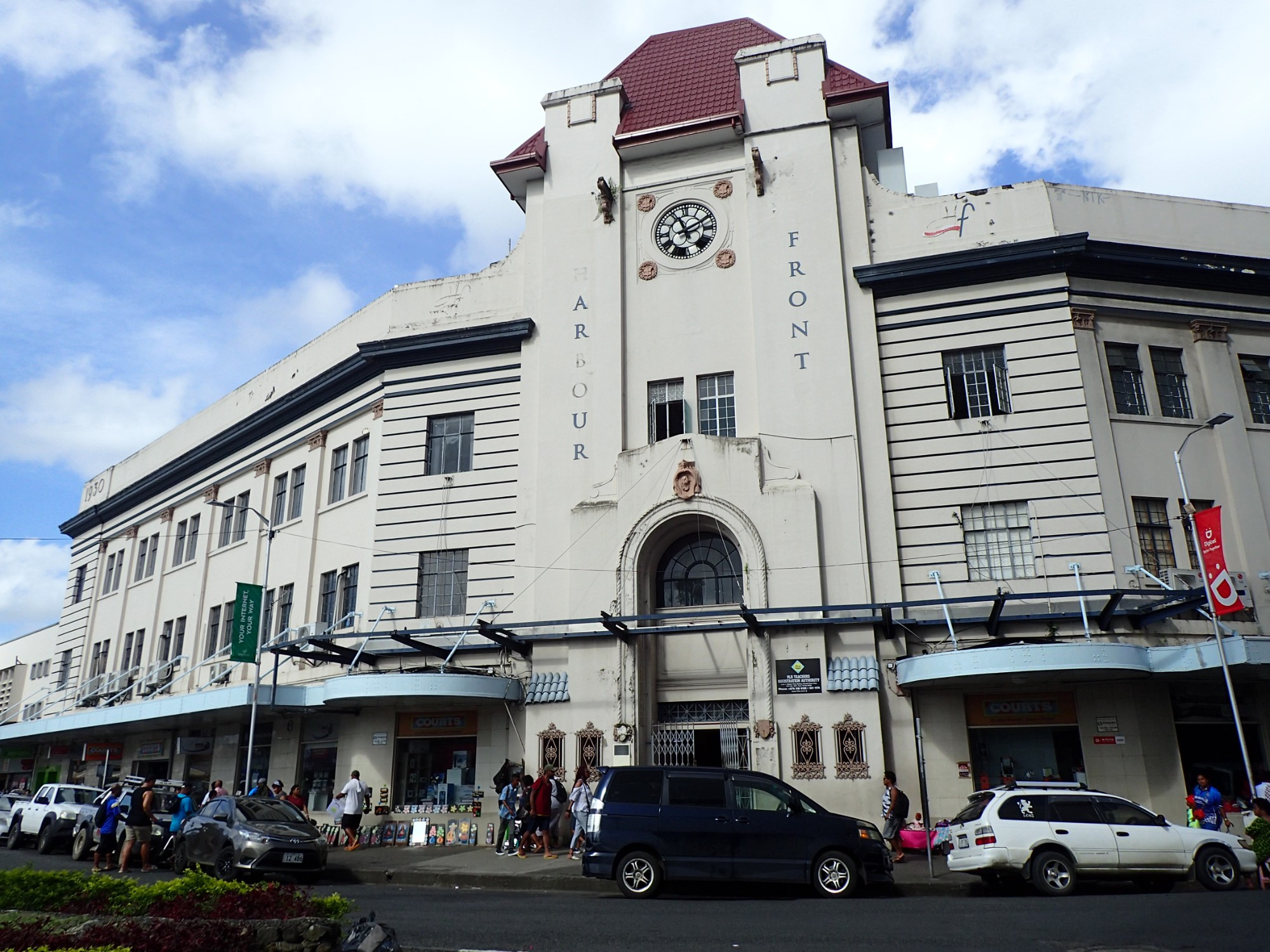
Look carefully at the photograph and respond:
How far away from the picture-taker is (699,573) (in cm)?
2528

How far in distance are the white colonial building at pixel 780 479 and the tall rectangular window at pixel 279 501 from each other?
88.4 inches

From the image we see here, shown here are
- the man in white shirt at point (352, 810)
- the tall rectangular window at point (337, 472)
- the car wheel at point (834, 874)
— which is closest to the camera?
the car wheel at point (834, 874)

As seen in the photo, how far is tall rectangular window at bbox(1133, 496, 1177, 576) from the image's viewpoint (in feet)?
74.6

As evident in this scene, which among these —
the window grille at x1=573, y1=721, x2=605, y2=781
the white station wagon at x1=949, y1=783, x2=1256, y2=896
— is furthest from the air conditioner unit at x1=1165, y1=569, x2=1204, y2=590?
the window grille at x1=573, y1=721, x2=605, y2=781

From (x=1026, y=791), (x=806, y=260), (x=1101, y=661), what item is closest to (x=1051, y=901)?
(x=1026, y=791)

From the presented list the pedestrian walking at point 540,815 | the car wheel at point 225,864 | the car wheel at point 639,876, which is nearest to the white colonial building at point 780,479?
the pedestrian walking at point 540,815

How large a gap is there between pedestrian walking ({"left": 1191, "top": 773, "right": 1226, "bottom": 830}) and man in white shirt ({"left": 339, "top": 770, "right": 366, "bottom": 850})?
1719 cm

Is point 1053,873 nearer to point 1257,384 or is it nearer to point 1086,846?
point 1086,846

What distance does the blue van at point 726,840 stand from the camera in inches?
591

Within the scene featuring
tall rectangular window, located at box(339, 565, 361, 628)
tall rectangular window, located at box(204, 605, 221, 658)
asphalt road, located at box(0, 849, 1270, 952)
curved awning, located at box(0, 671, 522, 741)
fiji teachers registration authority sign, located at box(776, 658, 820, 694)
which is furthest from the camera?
tall rectangular window, located at box(204, 605, 221, 658)

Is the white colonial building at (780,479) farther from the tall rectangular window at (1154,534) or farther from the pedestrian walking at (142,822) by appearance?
the pedestrian walking at (142,822)

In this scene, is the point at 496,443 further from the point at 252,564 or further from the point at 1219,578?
the point at 1219,578

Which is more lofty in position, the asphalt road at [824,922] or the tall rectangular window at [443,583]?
the tall rectangular window at [443,583]

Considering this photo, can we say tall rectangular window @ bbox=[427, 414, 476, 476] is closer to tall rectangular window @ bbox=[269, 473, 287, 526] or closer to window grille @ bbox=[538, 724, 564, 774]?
tall rectangular window @ bbox=[269, 473, 287, 526]
